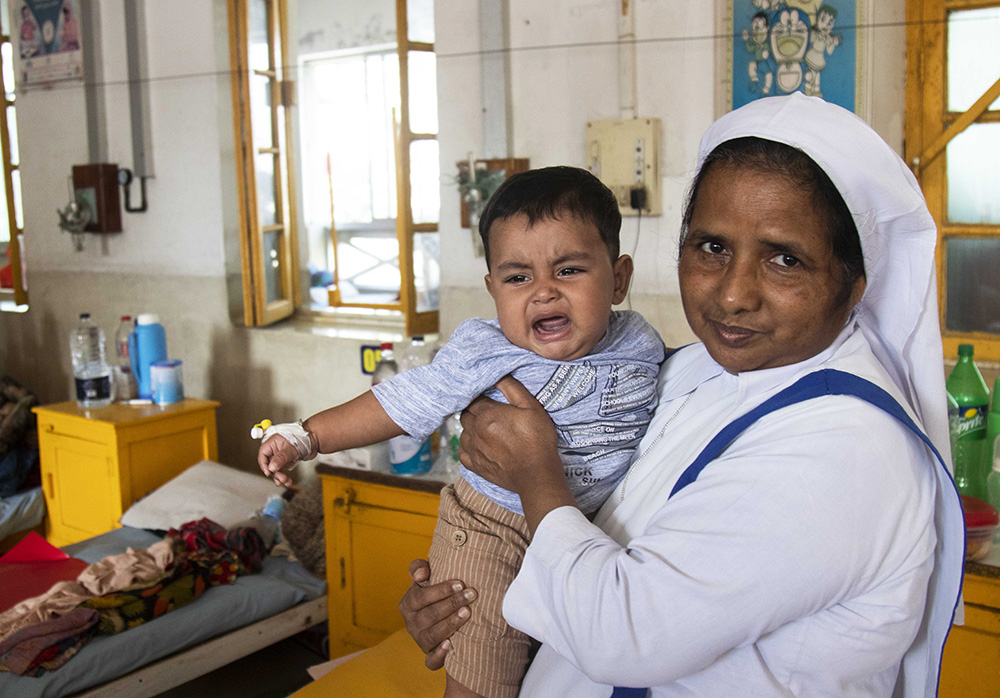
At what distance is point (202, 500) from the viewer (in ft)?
12.4

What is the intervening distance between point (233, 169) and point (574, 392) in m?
3.79

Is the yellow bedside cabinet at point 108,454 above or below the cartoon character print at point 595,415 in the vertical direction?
below

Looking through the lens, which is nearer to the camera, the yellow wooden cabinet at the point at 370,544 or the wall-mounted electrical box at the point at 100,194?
the yellow wooden cabinet at the point at 370,544

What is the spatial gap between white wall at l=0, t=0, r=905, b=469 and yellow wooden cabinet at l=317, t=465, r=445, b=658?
119cm

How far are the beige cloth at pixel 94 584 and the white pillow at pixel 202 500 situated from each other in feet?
1.91

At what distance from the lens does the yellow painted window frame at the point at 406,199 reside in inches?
145

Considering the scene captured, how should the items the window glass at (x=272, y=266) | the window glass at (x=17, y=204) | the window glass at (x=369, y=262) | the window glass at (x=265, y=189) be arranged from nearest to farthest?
the window glass at (x=265, y=189) → the window glass at (x=272, y=266) → the window glass at (x=17, y=204) → the window glass at (x=369, y=262)

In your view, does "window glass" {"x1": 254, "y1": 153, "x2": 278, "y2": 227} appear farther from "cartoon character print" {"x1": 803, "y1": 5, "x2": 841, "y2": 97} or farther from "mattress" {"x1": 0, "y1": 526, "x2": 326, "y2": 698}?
"cartoon character print" {"x1": 803, "y1": 5, "x2": 841, "y2": 97}

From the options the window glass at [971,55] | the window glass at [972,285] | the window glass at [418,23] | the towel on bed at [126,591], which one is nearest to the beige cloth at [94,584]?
the towel on bed at [126,591]

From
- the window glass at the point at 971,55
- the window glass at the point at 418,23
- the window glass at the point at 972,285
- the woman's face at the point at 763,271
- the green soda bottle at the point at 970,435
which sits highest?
the window glass at the point at 418,23

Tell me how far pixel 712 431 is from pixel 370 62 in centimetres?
704

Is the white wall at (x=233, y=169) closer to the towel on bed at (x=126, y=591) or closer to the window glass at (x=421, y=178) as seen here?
the window glass at (x=421, y=178)

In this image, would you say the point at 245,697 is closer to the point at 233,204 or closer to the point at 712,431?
the point at 233,204

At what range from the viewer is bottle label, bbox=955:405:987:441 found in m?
2.11
